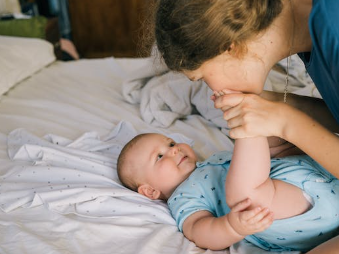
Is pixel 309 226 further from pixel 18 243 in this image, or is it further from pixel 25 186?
pixel 25 186

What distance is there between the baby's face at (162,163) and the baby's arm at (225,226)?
18 centimetres

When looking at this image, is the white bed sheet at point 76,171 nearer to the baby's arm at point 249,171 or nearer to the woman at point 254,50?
the baby's arm at point 249,171

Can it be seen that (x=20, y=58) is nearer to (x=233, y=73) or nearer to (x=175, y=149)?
(x=175, y=149)

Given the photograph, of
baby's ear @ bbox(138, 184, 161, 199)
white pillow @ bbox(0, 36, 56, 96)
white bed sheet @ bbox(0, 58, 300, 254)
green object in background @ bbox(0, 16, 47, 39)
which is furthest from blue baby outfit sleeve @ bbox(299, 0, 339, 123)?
green object in background @ bbox(0, 16, 47, 39)

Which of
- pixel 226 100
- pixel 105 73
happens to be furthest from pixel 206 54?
pixel 105 73

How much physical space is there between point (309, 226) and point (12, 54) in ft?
5.30

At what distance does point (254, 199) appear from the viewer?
0.85 metres

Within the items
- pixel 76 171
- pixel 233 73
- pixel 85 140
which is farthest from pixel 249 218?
pixel 85 140

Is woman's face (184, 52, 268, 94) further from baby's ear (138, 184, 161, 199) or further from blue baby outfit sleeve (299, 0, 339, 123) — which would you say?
baby's ear (138, 184, 161, 199)

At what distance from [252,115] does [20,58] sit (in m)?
1.50

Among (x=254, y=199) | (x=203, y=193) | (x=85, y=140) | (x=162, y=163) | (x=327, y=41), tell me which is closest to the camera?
(x=327, y=41)

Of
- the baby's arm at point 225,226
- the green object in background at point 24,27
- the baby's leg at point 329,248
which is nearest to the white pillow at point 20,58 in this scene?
the green object in background at point 24,27

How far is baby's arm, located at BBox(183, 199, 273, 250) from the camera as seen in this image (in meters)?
0.82

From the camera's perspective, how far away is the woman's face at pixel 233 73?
82 centimetres
